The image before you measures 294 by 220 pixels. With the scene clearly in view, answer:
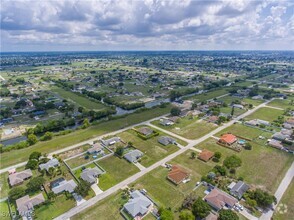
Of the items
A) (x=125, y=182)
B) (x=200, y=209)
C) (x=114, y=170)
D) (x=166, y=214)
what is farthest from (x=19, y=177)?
(x=200, y=209)

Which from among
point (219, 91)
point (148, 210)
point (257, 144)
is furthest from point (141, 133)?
point (219, 91)

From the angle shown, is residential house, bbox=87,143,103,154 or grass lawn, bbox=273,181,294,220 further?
residential house, bbox=87,143,103,154

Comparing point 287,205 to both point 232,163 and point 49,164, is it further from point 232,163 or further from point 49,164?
point 49,164

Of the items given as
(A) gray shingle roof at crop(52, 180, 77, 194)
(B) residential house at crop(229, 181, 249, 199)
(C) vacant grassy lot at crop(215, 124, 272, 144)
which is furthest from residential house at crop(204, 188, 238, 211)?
(C) vacant grassy lot at crop(215, 124, 272, 144)

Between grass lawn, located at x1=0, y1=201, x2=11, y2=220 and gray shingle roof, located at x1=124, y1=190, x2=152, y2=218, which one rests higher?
gray shingle roof, located at x1=124, y1=190, x2=152, y2=218

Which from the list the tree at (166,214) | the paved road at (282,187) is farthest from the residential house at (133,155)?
the paved road at (282,187)

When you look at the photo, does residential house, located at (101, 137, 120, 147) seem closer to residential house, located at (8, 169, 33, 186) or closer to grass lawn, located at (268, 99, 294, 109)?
residential house, located at (8, 169, 33, 186)

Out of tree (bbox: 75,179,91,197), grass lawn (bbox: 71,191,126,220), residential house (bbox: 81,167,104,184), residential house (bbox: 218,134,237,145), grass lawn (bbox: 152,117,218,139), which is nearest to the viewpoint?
grass lawn (bbox: 71,191,126,220)

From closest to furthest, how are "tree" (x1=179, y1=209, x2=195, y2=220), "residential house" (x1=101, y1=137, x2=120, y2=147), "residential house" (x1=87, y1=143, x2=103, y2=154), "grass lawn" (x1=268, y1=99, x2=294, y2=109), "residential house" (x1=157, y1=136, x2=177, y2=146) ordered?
"tree" (x1=179, y1=209, x2=195, y2=220)
"residential house" (x1=87, y1=143, x2=103, y2=154)
"residential house" (x1=157, y1=136, x2=177, y2=146)
"residential house" (x1=101, y1=137, x2=120, y2=147)
"grass lawn" (x1=268, y1=99, x2=294, y2=109)
